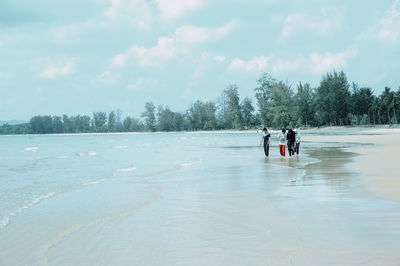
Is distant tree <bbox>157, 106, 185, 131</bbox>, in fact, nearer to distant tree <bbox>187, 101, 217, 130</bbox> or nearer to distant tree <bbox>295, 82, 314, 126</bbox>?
distant tree <bbox>187, 101, 217, 130</bbox>

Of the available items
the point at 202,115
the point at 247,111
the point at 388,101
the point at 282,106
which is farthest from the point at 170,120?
the point at 388,101

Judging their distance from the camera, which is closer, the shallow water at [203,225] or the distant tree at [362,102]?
the shallow water at [203,225]

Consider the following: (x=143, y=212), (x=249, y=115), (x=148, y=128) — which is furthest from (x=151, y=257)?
(x=148, y=128)

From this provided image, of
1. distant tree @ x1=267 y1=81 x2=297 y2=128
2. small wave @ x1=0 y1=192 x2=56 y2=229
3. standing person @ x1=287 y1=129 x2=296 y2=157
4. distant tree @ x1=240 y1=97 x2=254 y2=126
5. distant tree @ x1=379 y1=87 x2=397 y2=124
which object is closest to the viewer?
small wave @ x1=0 y1=192 x2=56 y2=229

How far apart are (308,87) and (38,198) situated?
122923 mm

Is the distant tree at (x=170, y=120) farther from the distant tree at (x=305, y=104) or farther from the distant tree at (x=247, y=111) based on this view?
the distant tree at (x=305, y=104)

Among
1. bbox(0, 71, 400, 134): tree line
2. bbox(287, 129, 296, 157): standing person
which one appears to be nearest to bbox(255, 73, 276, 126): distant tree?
bbox(0, 71, 400, 134): tree line

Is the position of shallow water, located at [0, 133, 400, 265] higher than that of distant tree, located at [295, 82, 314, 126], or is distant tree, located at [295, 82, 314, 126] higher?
distant tree, located at [295, 82, 314, 126]

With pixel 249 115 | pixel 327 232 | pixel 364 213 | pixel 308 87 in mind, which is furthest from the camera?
pixel 249 115

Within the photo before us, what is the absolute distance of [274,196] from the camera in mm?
10227

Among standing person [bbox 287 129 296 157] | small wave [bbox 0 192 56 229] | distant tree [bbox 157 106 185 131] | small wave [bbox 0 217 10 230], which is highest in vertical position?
distant tree [bbox 157 106 185 131]

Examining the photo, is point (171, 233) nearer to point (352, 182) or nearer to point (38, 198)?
point (38, 198)

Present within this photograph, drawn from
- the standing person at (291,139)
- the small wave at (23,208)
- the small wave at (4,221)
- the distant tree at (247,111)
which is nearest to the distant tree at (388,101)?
the distant tree at (247,111)

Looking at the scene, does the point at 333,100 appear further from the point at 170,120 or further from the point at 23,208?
the point at 23,208
